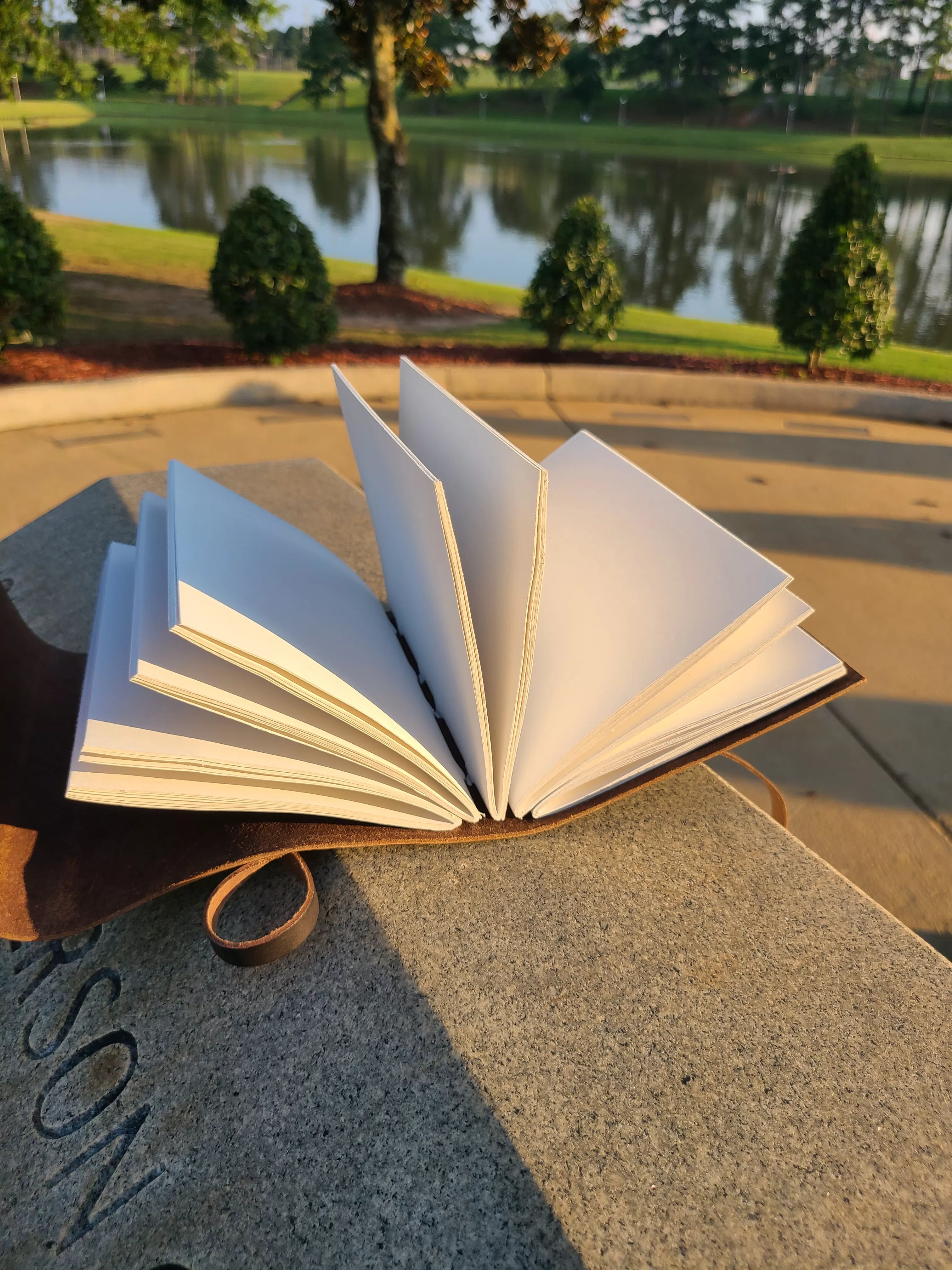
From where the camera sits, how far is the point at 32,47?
28.7ft

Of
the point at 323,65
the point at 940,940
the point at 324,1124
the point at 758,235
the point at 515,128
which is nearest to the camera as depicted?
the point at 324,1124

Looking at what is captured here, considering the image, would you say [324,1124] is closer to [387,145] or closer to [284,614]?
[284,614]

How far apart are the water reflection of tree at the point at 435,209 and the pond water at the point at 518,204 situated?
3.8 inches

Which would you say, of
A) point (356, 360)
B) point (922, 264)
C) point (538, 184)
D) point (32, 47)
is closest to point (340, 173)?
point (538, 184)

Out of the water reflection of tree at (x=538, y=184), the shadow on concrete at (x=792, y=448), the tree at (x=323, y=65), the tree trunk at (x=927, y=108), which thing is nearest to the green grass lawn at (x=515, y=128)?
the tree at (x=323, y=65)

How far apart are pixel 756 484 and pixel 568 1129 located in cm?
452

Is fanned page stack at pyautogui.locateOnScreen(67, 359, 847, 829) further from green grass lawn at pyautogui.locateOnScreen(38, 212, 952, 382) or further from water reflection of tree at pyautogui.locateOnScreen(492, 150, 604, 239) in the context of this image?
water reflection of tree at pyautogui.locateOnScreen(492, 150, 604, 239)

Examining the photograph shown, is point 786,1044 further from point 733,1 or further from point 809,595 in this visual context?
point 733,1

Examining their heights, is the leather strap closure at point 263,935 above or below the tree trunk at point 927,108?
below

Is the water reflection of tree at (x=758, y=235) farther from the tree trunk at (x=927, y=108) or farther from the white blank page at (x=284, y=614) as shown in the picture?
the tree trunk at (x=927, y=108)

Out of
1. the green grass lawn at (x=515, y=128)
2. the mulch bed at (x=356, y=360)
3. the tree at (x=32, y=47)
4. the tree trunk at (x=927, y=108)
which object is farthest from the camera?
the tree trunk at (x=927, y=108)

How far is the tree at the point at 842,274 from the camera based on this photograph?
749cm

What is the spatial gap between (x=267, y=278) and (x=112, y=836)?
6699mm

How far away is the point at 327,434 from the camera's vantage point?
5.65 metres
